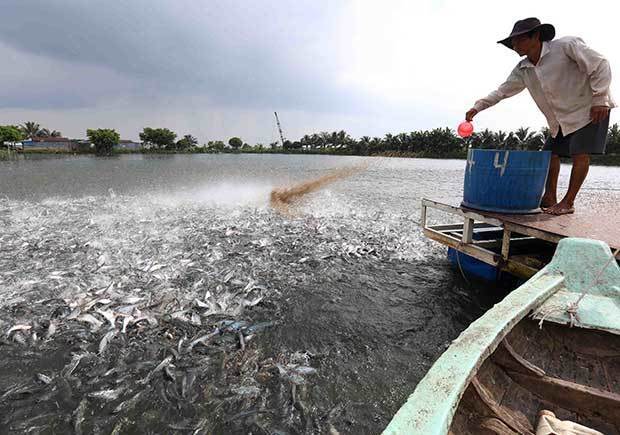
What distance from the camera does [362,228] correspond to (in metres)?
9.77

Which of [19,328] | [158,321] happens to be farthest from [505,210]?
[19,328]

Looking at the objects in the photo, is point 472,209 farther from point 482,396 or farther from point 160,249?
point 160,249

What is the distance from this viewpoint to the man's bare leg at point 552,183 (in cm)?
513

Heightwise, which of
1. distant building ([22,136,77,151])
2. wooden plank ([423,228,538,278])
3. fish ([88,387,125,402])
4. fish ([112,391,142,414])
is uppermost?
distant building ([22,136,77,151])

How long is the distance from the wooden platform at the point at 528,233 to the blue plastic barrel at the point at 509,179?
0.59 ft

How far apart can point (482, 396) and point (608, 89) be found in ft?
14.3

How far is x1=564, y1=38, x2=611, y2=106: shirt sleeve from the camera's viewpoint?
3.95 m

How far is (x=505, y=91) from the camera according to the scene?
5172 millimetres

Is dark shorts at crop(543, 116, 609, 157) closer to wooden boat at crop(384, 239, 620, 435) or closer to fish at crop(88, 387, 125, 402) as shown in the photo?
wooden boat at crop(384, 239, 620, 435)

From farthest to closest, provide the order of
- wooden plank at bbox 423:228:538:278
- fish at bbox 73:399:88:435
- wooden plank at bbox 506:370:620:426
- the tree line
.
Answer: the tree line
wooden plank at bbox 423:228:538:278
fish at bbox 73:399:88:435
wooden plank at bbox 506:370:620:426

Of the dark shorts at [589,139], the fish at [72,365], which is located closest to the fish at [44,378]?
the fish at [72,365]

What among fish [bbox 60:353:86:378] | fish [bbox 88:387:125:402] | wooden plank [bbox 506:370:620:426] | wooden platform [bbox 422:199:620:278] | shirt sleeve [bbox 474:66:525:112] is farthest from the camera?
shirt sleeve [bbox 474:66:525:112]

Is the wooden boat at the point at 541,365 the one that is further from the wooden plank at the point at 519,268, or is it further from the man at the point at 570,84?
the man at the point at 570,84

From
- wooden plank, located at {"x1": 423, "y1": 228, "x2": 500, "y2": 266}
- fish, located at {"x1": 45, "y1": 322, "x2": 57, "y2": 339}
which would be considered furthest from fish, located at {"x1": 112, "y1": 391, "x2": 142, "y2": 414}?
wooden plank, located at {"x1": 423, "y1": 228, "x2": 500, "y2": 266}
